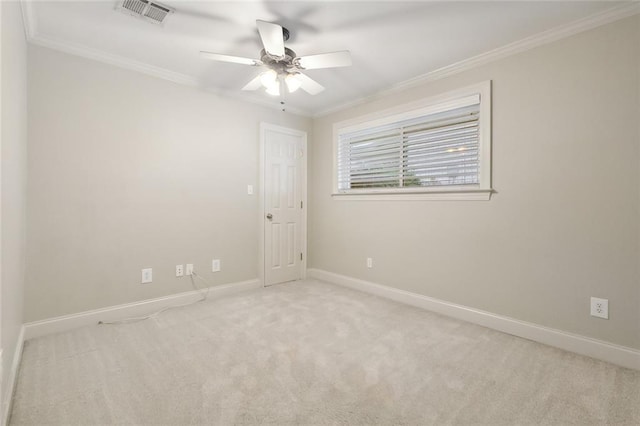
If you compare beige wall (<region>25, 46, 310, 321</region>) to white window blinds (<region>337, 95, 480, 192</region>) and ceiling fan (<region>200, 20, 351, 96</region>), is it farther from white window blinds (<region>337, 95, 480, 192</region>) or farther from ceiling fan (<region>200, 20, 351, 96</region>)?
white window blinds (<region>337, 95, 480, 192</region>)

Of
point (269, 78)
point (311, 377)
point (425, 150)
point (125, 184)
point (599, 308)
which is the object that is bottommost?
point (311, 377)

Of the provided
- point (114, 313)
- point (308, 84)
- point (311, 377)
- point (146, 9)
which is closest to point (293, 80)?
point (308, 84)

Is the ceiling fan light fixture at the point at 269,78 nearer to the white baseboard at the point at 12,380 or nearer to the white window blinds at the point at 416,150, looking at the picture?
the white window blinds at the point at 416,150

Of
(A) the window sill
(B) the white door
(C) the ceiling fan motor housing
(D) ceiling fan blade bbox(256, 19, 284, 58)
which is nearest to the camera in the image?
(D) ceiling fan blade bbox(256, 19, 284, 58)

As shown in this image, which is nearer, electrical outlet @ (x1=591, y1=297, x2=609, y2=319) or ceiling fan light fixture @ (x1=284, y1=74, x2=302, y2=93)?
electrical outlet @ (x1=591, y1=297, x2=609, y2=319)

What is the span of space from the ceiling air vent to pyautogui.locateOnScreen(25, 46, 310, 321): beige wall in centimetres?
86

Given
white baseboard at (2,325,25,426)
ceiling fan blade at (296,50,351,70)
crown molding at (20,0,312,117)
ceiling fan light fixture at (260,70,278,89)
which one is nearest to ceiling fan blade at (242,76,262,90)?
ceiling fan light fixture at (260,70,278,89)

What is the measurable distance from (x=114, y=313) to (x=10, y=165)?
1.62m

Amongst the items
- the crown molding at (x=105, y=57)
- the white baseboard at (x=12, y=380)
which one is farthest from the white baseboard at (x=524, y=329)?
the white baseboard at (x=12, y=380)

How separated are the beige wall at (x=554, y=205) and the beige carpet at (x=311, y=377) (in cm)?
37

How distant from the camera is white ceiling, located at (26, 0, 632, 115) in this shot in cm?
200

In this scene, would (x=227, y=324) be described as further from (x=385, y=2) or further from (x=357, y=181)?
(x=385, y=2)

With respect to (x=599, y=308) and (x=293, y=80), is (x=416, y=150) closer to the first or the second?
(x=293, y=80)

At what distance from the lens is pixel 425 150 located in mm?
3070
